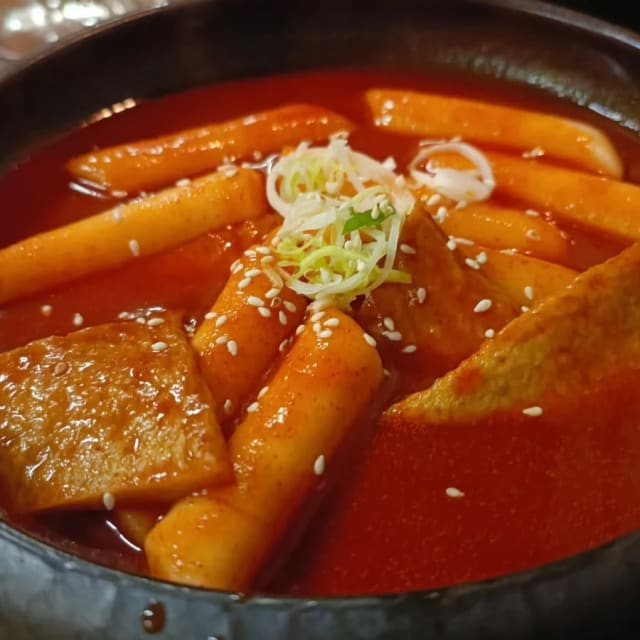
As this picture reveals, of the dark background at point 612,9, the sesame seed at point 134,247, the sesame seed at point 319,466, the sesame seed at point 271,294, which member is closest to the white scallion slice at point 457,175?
the sesame seed at point 271,294

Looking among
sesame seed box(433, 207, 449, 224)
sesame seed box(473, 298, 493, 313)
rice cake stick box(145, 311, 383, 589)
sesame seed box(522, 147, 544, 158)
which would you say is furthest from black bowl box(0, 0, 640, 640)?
rice cake stick box(145, 311, 383, 589)

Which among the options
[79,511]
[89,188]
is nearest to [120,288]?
[89,188]

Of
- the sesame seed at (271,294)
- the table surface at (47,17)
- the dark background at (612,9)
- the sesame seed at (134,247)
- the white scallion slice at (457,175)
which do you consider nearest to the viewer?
the sesame seed at (271,294)

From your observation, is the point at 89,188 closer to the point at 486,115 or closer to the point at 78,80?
the point at 78,80

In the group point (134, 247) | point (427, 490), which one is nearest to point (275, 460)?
point (427, 490)

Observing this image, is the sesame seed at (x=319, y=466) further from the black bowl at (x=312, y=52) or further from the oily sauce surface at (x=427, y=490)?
the black bowl at (x=312, y=52)

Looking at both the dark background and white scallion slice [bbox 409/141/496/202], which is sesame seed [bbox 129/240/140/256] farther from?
the dark background
